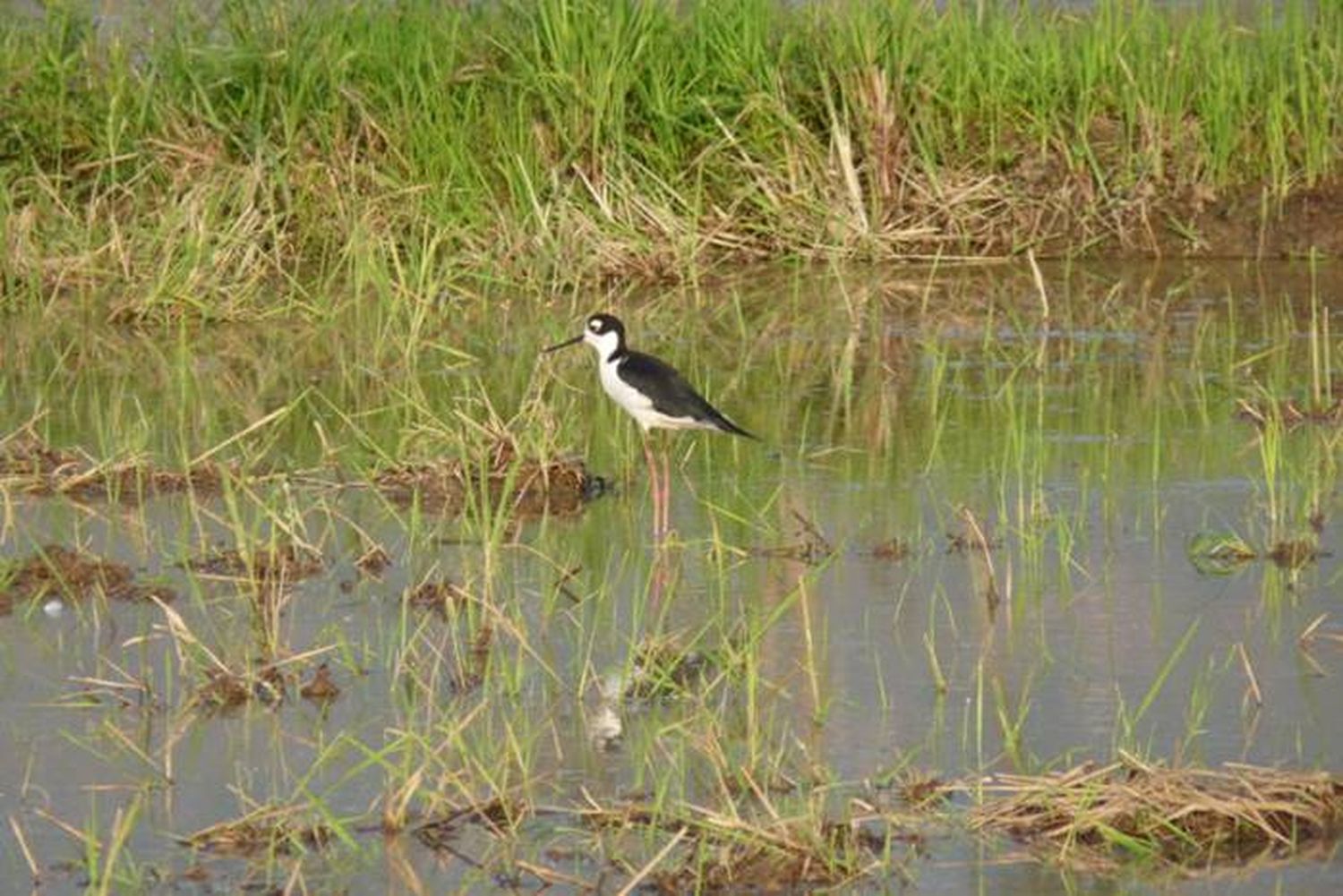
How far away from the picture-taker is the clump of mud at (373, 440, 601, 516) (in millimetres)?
8625

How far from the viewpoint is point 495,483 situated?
8773mm

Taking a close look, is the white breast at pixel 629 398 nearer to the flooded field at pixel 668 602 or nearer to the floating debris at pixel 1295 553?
the flooded field at pixel 668 602

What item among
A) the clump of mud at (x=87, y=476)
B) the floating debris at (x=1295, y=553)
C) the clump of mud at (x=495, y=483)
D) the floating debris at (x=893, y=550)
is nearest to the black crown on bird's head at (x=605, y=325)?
the clump of mud at (x=495, y=483)

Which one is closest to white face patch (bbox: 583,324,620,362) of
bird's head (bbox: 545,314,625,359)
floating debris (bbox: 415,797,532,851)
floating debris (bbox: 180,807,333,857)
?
bird's head (bbox: 545,314,625,359)

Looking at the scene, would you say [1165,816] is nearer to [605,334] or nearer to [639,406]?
[639,406]

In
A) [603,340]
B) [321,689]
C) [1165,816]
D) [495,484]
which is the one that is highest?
[1165,816]

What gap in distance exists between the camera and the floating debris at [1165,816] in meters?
5.64

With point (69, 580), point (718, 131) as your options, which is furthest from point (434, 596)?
point (718, 131)

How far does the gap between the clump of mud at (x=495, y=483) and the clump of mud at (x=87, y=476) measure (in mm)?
542

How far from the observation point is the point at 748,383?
34.3 feet

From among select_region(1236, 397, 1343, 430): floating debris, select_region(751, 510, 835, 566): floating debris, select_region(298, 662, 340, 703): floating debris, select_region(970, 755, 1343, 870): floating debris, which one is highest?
select_region(970, 755, 1343, 870): floating debris

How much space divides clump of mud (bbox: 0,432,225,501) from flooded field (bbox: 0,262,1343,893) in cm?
1

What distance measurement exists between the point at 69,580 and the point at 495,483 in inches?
59.7

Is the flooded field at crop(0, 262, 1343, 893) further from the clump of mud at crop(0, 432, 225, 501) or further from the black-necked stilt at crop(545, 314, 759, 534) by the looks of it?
the black-necked stilt at crop(545, 314, 759, 534)
